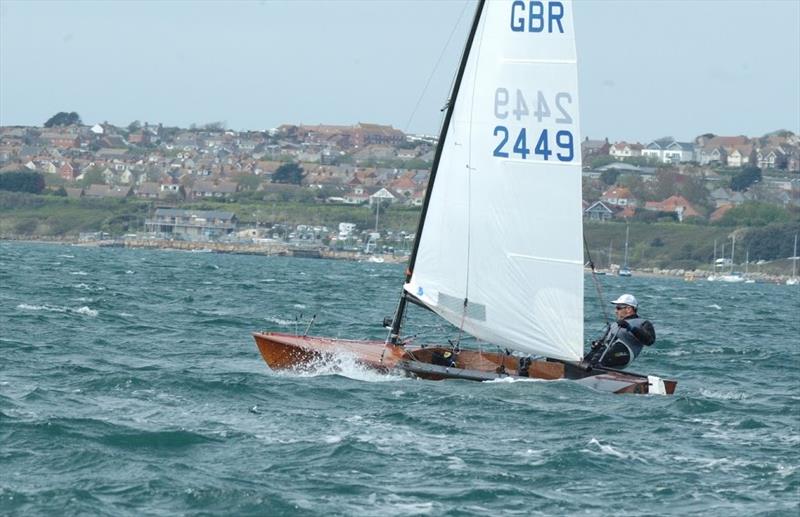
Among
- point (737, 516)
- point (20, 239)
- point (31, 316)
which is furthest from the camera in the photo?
point (20, 239)

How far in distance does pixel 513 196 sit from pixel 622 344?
2.55m

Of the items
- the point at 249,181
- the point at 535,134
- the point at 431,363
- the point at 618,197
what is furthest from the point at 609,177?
the point at 431,363

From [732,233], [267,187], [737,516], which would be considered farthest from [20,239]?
[737,516]

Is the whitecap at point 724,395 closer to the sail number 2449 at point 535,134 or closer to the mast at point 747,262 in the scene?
the sail number 2449 at point 535,134

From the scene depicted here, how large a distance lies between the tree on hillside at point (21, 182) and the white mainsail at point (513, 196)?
138035 millimetres

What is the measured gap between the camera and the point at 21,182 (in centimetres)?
15512

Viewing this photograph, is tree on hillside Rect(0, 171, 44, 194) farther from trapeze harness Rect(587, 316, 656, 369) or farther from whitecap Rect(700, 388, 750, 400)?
whitecap Rect(700, 388, 750, 400)

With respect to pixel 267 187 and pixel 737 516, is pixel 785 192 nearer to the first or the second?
pixel 267 187

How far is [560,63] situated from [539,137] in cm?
100

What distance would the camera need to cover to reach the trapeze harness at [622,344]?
20828mm

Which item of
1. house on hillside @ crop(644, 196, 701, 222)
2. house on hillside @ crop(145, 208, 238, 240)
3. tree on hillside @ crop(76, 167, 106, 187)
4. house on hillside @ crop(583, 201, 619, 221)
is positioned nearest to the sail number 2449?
house on hillside @ crop(145, 208, 238, 240)

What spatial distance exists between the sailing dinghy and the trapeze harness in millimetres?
406

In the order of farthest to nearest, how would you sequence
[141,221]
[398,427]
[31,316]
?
[141,221]
[31,316]
[398,427]

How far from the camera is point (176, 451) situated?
1443 centimetres
